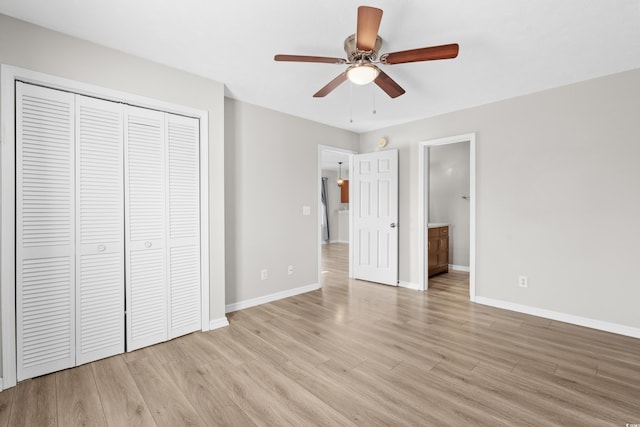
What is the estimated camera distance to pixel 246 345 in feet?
8.54

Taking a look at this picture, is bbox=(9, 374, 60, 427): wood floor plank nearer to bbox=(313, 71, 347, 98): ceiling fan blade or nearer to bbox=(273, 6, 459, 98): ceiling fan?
bbox=(273, 6, 459, 98): ceiling fan

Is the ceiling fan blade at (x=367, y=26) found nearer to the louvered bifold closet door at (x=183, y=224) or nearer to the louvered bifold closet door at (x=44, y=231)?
the louvered bifold closet door at (x=183, y=224)

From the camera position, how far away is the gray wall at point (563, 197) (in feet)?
9.18

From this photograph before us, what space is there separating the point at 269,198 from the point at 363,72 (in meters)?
2.26

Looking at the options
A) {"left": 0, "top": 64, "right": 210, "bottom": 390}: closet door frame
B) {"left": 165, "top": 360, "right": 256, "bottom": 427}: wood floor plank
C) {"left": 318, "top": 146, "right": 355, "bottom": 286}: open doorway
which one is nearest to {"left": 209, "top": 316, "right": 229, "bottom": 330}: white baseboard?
{"left": 165, "top": 360, "right": 256, "bottom": 427}: wood floor plank

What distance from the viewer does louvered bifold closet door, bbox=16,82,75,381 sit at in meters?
2.03

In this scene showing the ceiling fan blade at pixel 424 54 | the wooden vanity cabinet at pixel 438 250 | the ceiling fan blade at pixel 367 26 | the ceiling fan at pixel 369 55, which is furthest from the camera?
the wooden vanity cabinet at pixel 438 250

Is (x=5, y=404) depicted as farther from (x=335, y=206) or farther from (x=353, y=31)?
(x=335, y=206)

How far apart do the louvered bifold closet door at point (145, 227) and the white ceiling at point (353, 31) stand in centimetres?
67

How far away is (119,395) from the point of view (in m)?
1.90

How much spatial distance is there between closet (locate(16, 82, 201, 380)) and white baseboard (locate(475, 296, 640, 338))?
3549 mm

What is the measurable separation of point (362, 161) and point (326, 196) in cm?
502

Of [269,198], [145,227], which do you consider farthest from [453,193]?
[145,227]

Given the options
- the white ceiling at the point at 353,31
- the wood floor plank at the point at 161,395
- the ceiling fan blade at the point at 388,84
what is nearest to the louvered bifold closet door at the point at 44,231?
the wood floor plank at the point at 161,395
